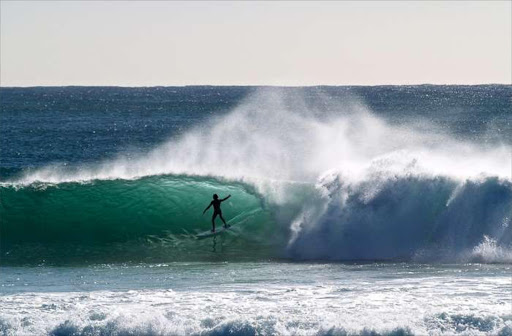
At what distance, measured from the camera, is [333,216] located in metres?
21.7

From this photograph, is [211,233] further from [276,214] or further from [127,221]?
[127,221]

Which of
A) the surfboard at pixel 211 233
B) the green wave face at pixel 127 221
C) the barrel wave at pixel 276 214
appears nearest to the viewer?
the barrel wave at pixel 276 214

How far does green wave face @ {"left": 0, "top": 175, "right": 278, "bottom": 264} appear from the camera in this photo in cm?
2106

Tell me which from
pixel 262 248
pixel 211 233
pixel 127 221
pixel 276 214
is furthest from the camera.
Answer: pixel 127 221

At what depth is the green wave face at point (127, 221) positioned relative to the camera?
2106cm

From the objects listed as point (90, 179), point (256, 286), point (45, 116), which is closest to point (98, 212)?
point (90, 179)

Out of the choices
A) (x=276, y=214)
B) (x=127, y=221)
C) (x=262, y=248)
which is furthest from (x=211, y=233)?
(x=127, y=221)

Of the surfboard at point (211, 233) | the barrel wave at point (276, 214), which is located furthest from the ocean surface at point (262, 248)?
the surfboard at point (211, 233)

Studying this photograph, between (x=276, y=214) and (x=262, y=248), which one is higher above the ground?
(x=276, y=214)

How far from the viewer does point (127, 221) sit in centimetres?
2306

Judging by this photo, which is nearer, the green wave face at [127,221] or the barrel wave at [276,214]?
the barrel wave at [276,214]

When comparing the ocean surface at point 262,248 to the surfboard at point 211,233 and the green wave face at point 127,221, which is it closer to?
the green wave face at point 127,221

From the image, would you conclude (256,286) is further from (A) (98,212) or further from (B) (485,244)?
(A) (98,212)

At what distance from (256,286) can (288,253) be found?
13.1 feet
